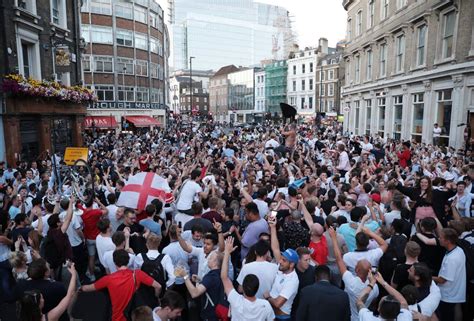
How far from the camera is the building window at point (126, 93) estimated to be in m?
38.8

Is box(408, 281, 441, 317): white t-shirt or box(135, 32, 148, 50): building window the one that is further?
box(135, 32, 148, 50): building window

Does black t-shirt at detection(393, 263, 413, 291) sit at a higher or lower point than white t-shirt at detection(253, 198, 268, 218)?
lower

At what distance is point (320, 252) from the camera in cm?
472

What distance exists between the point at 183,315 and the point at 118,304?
1479 mm

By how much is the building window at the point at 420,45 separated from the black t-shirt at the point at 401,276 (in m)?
18.6

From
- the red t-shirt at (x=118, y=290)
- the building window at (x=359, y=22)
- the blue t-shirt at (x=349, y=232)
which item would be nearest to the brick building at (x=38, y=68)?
the red t-shirt at (x=118, y=290)

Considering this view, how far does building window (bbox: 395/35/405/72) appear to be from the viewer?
22.2m

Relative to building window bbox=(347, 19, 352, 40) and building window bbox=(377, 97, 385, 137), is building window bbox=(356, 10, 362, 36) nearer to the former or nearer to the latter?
building window bbox=(347, 19, 352, 40)

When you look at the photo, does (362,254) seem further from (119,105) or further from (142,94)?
(142,94)

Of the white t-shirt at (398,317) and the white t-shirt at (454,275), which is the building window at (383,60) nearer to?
the white t-shirt at (454,275)

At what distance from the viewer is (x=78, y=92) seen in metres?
19.1

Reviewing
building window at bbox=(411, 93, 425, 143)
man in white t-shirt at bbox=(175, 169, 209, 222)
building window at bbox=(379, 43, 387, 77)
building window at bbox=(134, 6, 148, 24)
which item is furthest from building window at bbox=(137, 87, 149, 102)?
man in white t-shirt at bbox=(175, 169, 209, 222)

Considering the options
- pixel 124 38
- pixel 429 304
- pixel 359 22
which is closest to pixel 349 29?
pixel 359 22

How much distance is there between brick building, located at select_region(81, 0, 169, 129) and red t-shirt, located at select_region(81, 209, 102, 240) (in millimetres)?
29610
